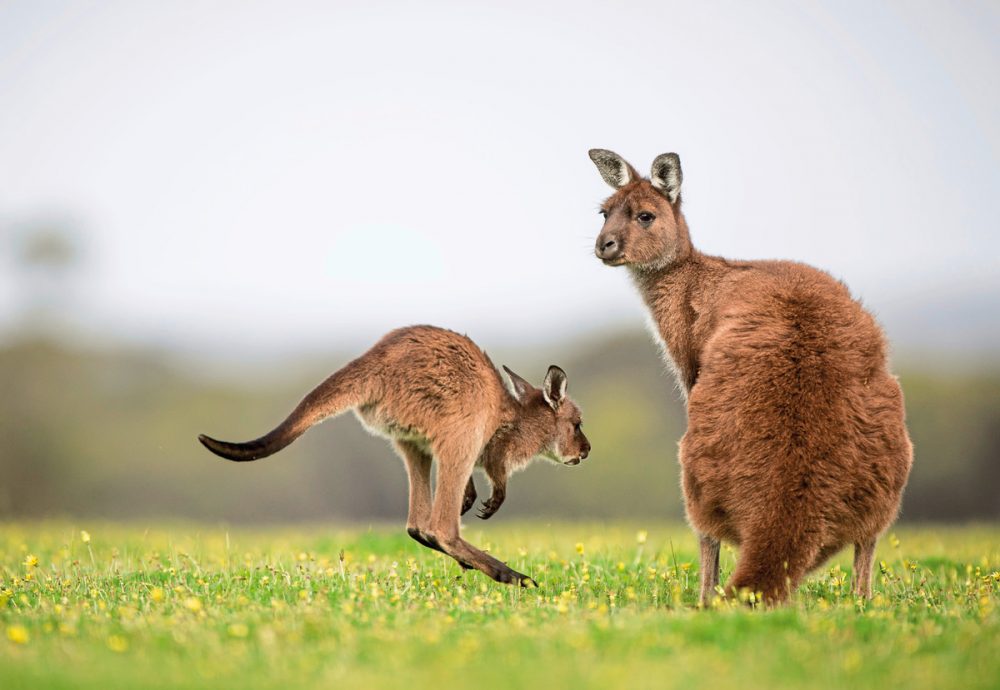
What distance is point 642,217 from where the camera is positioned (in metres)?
8.96

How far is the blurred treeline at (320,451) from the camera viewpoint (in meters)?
32.8

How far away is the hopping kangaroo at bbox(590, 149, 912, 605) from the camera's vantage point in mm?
6477

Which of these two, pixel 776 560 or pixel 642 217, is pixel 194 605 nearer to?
pixel 776 560

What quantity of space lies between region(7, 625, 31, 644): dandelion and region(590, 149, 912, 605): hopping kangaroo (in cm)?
350

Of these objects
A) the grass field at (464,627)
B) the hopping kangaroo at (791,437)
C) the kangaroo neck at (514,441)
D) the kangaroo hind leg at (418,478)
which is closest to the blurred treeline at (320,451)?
the kangaroo neck at (514,441)

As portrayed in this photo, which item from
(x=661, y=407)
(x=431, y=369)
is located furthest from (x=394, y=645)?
(x=661, y=407)

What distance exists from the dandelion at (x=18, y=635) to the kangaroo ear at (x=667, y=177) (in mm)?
5665

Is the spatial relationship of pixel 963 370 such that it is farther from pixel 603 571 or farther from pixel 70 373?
pixel 603 571

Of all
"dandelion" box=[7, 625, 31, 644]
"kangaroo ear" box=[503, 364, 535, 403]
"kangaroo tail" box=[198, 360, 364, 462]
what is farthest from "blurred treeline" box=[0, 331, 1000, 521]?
"dandelion" box=[7, 625, 31, 644]

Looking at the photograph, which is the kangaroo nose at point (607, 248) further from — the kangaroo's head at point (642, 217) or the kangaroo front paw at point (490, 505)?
the kangaroo front paw at point (490, 505)

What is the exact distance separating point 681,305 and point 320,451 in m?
30.1

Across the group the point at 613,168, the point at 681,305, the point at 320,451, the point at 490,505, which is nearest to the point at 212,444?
the point at 490,505

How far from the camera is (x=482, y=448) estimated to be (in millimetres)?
8219

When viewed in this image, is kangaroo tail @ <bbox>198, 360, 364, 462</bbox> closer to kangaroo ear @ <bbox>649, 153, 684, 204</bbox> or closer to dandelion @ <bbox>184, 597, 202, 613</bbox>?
dandelion @ <bbox>184, 597, 202, 613</bbox>
